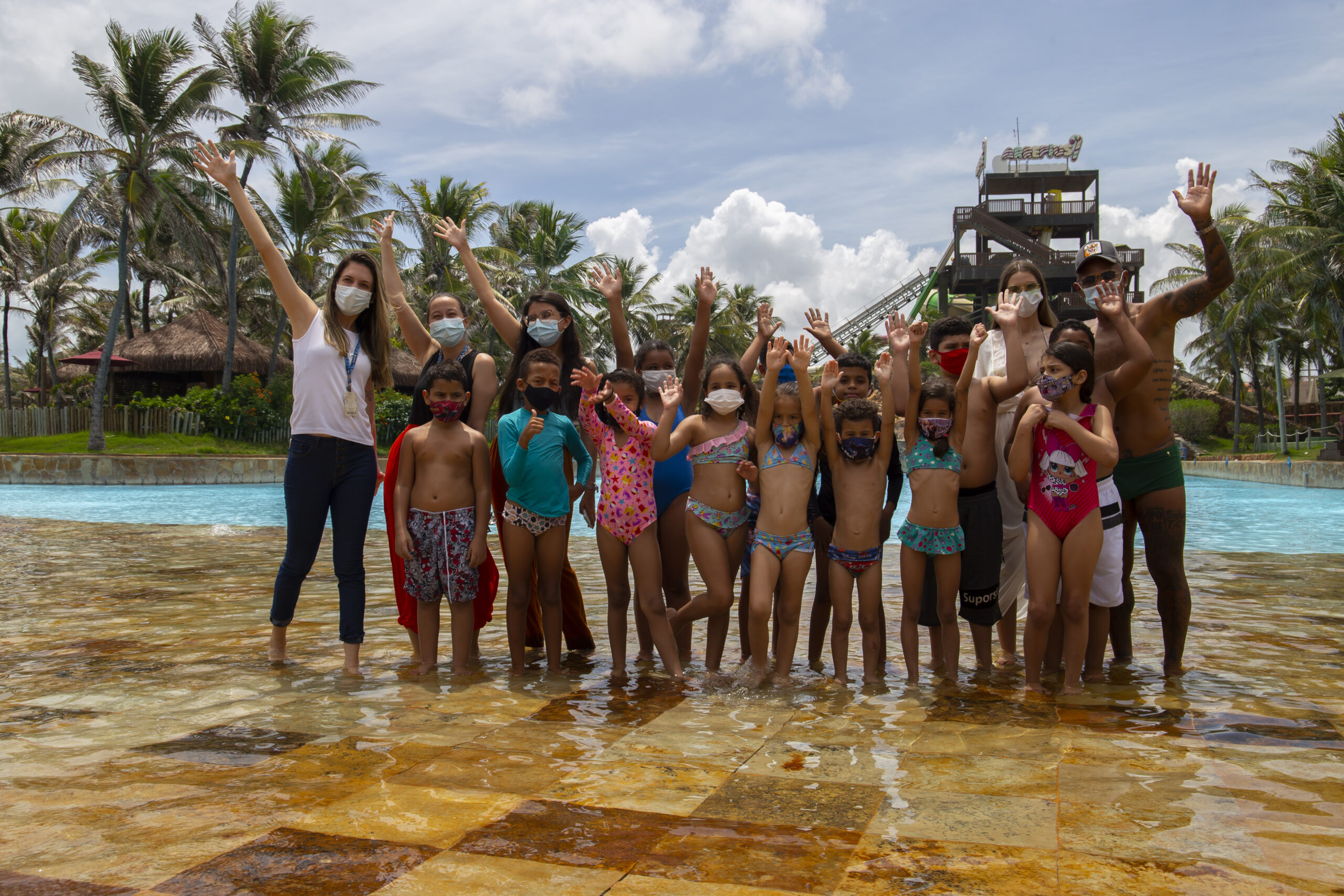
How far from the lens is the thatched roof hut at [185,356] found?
34.4m

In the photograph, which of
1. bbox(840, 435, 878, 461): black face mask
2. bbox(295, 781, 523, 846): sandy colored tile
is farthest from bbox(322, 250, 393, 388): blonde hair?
bbox(295, 781, 523, 846): sandy colored tile

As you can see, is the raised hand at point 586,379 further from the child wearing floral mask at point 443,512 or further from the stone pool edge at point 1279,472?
the stone pool edge at point 1279,472

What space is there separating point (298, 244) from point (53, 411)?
1027 centimetres

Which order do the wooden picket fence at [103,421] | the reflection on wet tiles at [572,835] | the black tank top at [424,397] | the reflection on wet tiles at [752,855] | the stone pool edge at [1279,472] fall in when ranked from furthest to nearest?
the wooden picket fence at [103,421]
the stone pool edge at [1279,472]
the black tank top at [424,397]
the reflection on wet tiles at [572,835]
the reflection on wet tiles at [752,855]

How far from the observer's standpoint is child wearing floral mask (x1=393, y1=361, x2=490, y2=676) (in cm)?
505

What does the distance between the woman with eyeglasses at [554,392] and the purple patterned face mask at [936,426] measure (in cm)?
188

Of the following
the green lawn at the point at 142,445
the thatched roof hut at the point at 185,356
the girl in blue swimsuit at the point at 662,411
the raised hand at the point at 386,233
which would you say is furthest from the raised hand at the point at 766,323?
the thatched roof hut at the point at 185,356

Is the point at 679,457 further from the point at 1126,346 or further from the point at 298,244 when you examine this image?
the point at 298,244

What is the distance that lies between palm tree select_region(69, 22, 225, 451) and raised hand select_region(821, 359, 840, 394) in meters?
29.1

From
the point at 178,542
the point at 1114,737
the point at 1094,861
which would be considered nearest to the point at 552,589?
the point at 1114,737

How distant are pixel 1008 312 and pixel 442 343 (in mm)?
3286

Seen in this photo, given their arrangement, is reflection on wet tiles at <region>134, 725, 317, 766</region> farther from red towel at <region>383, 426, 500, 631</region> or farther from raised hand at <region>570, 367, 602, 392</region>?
raised hand at <region>570, 367, 602, 392</region>

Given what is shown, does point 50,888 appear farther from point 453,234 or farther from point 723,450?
point 453,234

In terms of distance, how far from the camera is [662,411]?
556 centimetres
